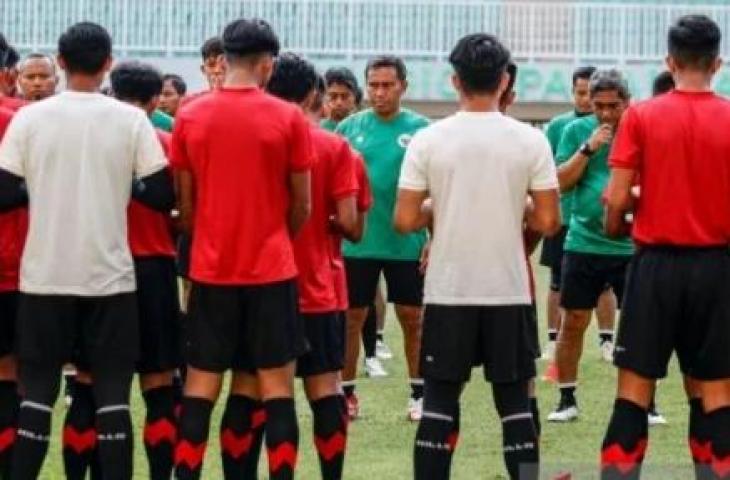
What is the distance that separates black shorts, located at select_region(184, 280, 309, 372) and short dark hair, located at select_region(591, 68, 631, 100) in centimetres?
286

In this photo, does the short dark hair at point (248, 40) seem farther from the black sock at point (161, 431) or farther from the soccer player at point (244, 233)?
the black sock at point (161, 431)

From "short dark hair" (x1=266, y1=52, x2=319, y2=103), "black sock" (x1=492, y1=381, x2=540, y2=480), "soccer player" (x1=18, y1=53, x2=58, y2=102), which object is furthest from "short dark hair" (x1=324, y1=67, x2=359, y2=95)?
"black sock" (x1=492, y1=381, x2=540, y2=480)

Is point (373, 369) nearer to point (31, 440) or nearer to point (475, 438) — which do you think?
point (475, 438)

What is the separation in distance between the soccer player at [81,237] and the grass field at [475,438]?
4.58 feet

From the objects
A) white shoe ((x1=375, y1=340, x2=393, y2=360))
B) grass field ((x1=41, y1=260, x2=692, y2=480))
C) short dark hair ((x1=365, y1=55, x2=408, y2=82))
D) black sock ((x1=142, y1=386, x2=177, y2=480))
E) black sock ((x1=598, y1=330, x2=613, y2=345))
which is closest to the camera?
black sock ((x1=142, y1=386, x2=177, y2=480))

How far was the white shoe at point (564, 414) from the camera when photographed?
35.9ft

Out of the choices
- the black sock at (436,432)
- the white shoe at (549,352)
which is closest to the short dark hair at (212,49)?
the black sock at (436,432)

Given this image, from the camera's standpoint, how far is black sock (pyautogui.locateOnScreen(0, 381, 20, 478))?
8070mm

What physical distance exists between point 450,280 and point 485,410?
12.6ft

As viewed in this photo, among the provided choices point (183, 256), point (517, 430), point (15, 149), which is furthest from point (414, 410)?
point (15, 149)

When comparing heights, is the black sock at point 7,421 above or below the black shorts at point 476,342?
below

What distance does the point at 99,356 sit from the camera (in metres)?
7.66

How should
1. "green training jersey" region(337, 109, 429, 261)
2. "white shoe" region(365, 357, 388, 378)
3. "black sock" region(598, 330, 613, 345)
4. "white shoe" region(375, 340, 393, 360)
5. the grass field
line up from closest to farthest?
1. the grass field
2. "green training jersey" region(337, 109, 429, 261)
3. "white shoe" region(365, 357, 388, 378)
4. "black sock" region(598, 330, 613, 345)
5. "white shoe" region(375, 340, 393, 360)

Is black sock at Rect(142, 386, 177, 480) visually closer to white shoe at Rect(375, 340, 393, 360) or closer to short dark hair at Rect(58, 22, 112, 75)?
short dark hair at Rect(58, 22, 112, 75)
